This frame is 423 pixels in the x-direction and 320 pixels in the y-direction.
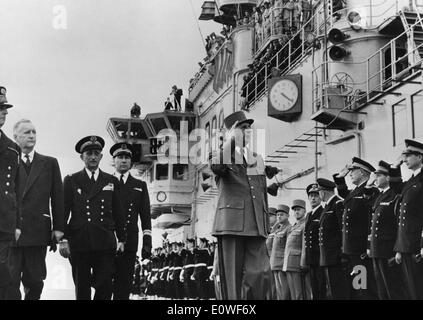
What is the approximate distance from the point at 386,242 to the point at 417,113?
7.32ft

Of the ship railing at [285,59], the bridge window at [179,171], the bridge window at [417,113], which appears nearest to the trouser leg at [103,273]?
the bridge window at [417,113]

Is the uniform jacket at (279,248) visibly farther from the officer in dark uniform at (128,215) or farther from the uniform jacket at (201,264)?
the uniform jacket at (201,264)

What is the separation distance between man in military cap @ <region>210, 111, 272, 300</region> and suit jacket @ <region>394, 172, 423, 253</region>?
1051mm

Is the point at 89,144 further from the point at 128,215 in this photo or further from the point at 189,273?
the point at 189,273

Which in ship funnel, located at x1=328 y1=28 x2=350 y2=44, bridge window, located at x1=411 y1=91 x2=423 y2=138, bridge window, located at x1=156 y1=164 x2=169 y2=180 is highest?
ship funnel, located at x1=328 y1=28 x2=350 y2=44

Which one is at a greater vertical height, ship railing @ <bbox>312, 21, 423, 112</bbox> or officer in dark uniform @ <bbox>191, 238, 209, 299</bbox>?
ship railing @ <bbox>312, 21, 423, 112</bbox>

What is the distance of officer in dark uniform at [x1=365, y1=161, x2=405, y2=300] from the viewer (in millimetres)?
4918

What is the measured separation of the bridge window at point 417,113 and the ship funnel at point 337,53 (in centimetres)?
183

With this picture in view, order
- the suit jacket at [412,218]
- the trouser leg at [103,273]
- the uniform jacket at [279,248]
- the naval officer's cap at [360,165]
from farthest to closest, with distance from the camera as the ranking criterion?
the uniform jacket at [279,248] → the naval officer's cap at [360,165] → the suit jacket at [412,218] → the trouser leg at [103,273]

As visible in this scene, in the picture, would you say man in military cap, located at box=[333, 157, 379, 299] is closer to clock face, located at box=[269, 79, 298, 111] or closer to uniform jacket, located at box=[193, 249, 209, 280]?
clock face, located at box=[269, 79, 298, 111]

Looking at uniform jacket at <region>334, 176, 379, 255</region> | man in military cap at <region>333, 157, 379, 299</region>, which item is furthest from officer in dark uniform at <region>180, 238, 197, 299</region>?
uniform jacket at <region>334, 176, 379, 255</region>

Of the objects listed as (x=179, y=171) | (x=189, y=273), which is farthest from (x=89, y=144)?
(x=179, y=171)

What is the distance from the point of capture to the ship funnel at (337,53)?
8539 millimetres
